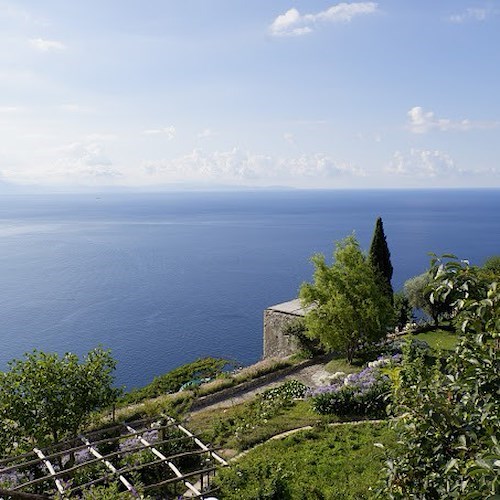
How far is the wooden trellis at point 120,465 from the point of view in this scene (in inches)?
463

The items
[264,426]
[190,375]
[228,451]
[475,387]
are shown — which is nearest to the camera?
[475,387]

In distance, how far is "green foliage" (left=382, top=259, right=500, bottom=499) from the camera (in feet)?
13.3

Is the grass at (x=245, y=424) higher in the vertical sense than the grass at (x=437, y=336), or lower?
higher

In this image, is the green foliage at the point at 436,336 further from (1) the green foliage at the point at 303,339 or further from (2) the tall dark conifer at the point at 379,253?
(1) the green foliage at the point at 303,339

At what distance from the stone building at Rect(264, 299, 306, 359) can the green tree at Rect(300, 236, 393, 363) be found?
562cm

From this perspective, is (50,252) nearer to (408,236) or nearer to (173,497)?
(408,236)

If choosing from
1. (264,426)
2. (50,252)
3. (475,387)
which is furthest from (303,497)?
(50,252)

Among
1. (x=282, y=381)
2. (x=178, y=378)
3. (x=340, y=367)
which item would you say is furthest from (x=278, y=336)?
(x=178, y=378)

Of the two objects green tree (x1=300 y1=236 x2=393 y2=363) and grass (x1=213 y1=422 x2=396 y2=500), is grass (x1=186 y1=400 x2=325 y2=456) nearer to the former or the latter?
Result: grass (x1=213 y1=422 x2=396 y2=500)

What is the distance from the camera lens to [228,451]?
1591cm

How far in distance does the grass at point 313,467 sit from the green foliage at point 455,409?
6.87 meters

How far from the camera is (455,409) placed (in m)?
4.52

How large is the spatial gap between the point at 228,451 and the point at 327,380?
8.36m

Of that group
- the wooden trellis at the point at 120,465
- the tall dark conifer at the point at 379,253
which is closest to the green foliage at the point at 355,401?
the wooden trellis at the point at 120,465
